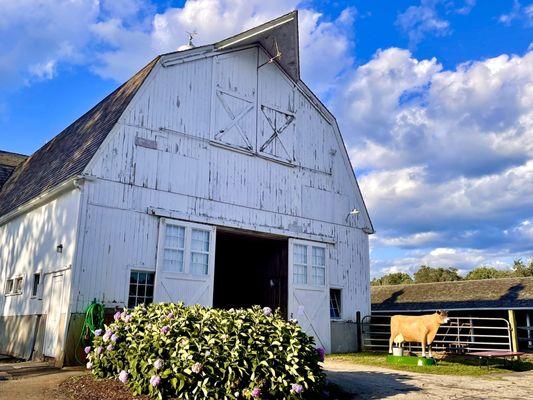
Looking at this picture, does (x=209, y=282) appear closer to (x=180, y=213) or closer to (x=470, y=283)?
(x=180, y=213)

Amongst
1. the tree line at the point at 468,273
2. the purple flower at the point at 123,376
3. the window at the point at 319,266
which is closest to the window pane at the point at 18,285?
the purple flower at the point at 123,376

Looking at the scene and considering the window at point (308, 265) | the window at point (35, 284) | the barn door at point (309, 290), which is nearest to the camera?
the window at point (35, 284)

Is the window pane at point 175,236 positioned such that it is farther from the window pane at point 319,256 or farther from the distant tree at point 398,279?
the distant tree at point 398,279

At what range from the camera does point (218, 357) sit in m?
7.02

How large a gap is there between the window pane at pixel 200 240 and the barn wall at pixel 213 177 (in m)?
0.35

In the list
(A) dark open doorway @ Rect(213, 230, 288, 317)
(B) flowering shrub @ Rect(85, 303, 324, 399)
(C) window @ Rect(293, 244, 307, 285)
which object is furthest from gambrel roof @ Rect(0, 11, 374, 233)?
(B) flowering shrub @ Rect(85, 303, 324, 399)

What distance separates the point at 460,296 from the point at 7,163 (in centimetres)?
2326

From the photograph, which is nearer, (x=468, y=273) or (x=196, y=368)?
(x=196, y=368)

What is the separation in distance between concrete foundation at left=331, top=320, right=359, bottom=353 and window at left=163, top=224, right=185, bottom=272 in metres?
6.15

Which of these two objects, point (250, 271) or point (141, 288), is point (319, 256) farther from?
point (141, 288)

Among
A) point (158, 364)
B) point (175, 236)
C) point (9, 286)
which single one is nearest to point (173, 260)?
point (175, 236)

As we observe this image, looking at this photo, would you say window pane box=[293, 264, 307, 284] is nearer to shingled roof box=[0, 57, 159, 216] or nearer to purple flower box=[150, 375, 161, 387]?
shingled roof box=[0, 57, 159, 216]

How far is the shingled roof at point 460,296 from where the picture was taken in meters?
21.6

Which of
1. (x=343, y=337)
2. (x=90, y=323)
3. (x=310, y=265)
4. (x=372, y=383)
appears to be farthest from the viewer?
(x=343, y=337)
